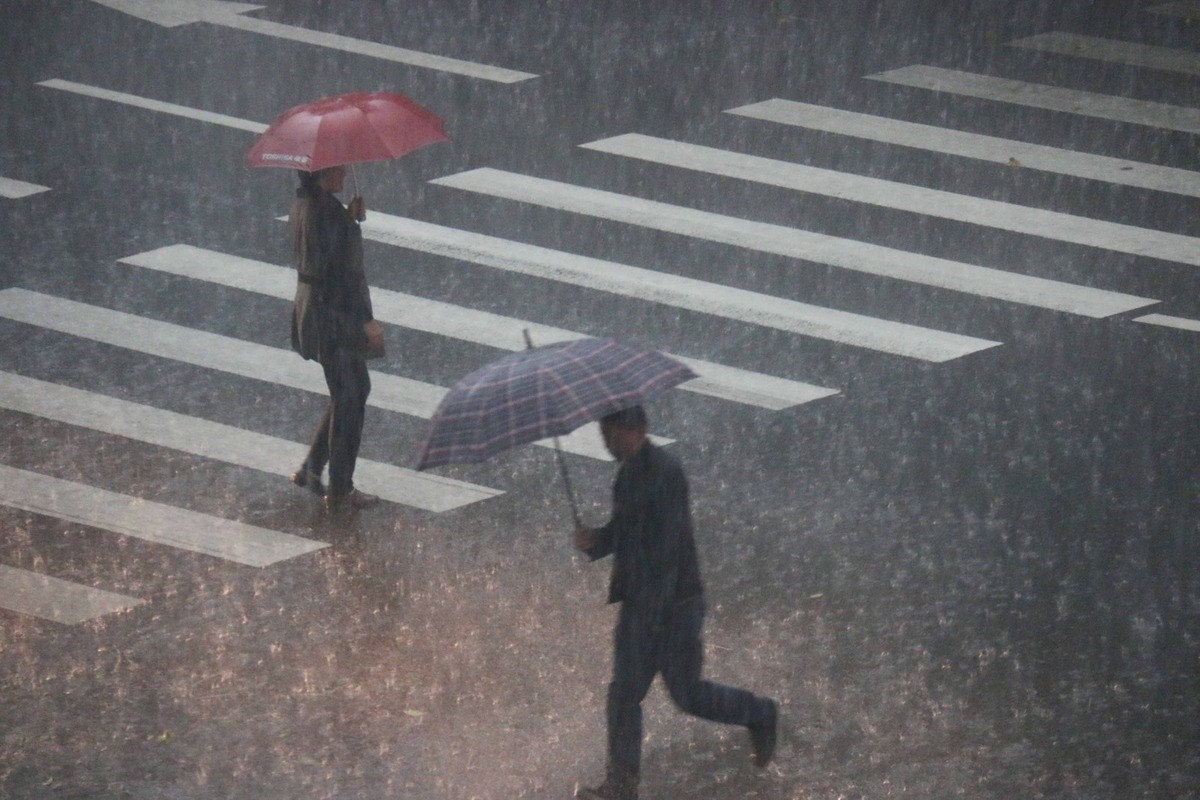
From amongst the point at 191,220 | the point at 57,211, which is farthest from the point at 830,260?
the point at 57,211

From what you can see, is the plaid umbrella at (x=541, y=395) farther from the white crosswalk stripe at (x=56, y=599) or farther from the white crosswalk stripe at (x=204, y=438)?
the white crosswalk stripe at (x=204, y=438)

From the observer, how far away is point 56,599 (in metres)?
9.18

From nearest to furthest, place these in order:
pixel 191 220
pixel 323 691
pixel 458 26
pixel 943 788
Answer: pixel 943 788 → pixel 323 691 → pixel 191 220 → pixel 458 26

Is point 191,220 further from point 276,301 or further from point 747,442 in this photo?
point 747,442

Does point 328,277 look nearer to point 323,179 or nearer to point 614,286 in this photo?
point 323,179

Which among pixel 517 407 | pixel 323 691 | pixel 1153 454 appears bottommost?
pixel 323 691

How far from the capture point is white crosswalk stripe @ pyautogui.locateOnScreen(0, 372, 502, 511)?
33.2 feet

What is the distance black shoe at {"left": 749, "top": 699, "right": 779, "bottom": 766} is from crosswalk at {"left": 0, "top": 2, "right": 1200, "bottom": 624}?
2893mm

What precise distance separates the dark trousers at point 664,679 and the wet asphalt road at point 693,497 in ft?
1.22

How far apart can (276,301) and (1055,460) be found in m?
5.09

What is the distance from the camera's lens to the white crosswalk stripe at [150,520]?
9.63 meters

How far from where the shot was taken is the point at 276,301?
1276 centimetres

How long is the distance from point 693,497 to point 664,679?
108 inches

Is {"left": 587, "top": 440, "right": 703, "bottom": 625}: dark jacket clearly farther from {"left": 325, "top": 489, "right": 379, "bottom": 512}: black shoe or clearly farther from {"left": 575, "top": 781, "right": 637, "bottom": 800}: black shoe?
{"left": 325, "top": 489, "right": 379, "bottom": 512}: black shoe
